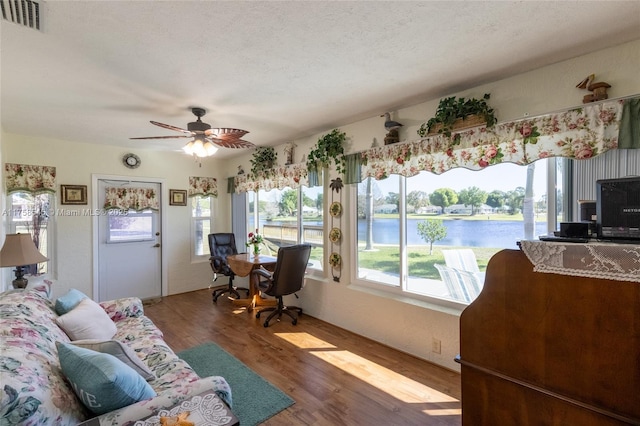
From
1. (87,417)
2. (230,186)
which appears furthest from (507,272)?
(230,186)

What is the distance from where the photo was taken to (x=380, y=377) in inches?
95.3

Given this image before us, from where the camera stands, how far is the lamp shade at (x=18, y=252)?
242 centimetres

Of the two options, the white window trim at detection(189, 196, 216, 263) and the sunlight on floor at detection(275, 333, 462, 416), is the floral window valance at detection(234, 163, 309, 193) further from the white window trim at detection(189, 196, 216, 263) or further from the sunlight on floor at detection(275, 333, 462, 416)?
the sunlight on floor at detection(275, 333, 462, 416)

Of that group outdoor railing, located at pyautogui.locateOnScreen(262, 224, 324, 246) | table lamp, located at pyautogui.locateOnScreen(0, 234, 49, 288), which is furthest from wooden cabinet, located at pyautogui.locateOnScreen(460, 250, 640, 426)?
table lamp, located at pyautogui.locateOnScreen(0, 234, 49, 288)

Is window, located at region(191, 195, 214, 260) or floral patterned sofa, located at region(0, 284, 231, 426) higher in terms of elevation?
window, located at region(191, 195, 214, 260)

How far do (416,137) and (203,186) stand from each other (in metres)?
3.83

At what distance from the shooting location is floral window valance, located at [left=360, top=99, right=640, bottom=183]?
5.91ft

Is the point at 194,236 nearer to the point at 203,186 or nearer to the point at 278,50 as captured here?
the point at 203,186

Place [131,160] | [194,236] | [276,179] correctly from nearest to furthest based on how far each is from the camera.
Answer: [276,179] → [131,160] → [194,236]

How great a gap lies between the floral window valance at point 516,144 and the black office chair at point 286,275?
1315mm

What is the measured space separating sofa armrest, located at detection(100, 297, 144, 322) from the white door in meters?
1.97

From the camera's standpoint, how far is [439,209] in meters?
2.79

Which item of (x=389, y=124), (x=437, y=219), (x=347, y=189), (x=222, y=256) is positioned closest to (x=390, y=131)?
Answer: (x=389, y=124)

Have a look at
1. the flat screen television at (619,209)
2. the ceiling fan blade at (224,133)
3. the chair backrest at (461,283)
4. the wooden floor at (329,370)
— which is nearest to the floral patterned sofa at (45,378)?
the wooden floor at (329,370)
